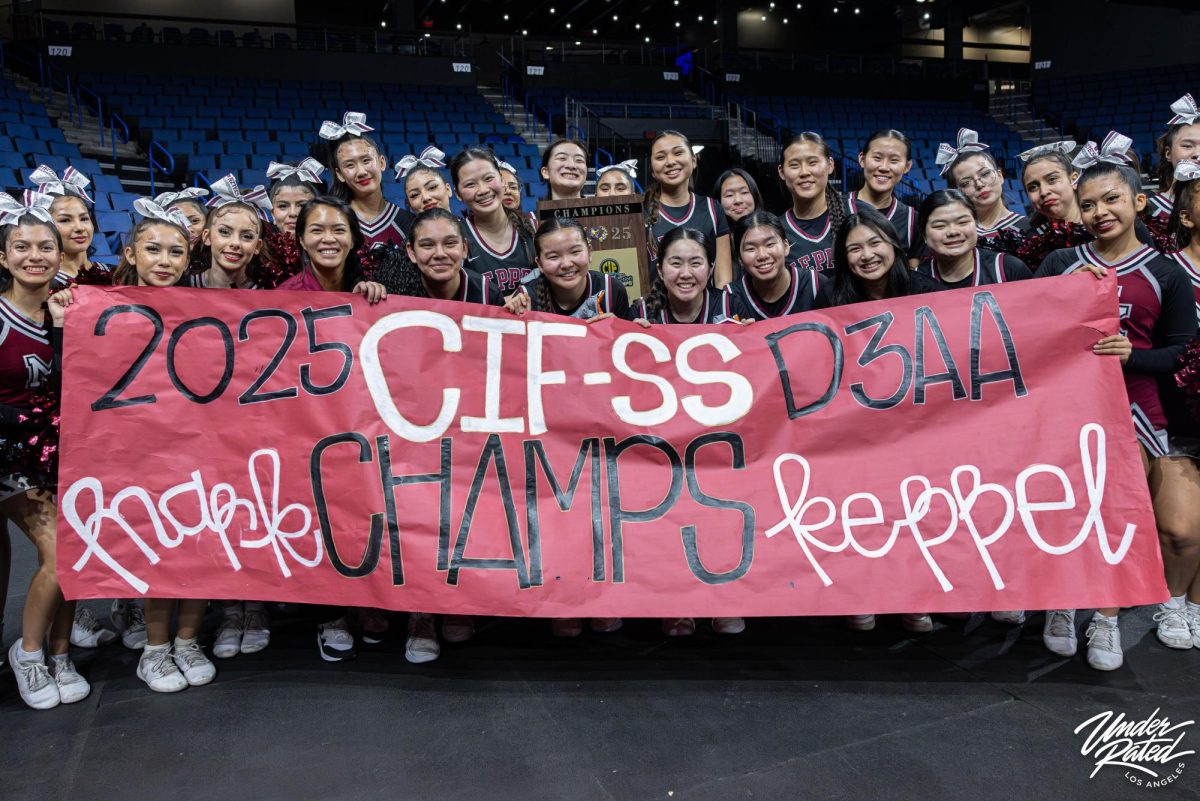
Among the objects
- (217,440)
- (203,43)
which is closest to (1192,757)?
(217,440)

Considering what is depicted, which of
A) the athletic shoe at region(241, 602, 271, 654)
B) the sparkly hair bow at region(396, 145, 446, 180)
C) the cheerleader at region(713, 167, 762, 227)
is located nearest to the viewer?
the athletic shoe at region(241, 602, 271, 654)

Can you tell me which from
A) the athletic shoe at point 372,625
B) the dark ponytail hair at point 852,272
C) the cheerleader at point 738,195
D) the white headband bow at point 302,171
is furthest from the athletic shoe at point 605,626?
the white headband bow at point 302,171

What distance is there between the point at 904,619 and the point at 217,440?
2.46 m

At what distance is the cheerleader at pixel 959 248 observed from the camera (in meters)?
2.92

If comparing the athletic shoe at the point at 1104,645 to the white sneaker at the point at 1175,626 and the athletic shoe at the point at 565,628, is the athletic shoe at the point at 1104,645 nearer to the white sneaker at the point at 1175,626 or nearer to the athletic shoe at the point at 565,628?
the white sneaker at the point at 1175,626

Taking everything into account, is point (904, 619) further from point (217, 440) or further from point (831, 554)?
point (217, 440)

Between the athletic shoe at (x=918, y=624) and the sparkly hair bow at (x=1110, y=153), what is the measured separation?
166cm

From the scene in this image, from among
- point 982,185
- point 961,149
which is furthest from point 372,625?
point 961,149

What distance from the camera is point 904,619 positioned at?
3.07m

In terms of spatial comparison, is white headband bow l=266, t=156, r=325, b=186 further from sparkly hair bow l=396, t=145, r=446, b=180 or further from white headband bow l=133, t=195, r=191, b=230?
white headband bow l=133, t=195, r=191, b=230

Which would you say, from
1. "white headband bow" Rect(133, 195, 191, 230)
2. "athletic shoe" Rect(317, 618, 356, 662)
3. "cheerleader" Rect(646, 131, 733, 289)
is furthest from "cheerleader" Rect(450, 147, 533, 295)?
"athletic shoe" Rect(317, 618, 356, 662)

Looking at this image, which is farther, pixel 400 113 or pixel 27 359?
pixel 400 113

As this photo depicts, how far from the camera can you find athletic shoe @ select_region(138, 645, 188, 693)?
8.92 feet

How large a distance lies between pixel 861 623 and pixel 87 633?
2.85m
